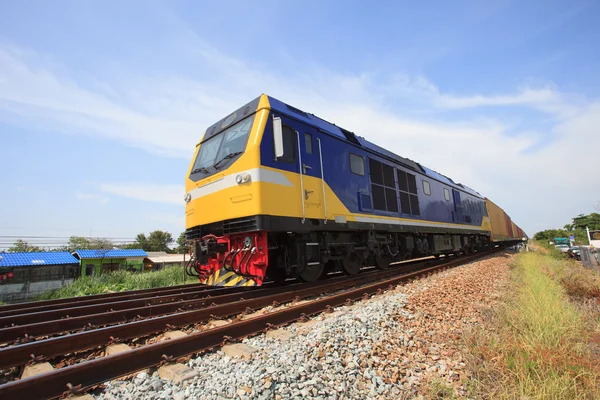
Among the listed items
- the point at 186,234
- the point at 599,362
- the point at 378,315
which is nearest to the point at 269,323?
the point at 378,315

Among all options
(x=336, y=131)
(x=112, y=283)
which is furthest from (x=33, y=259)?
(x=336, y=131)

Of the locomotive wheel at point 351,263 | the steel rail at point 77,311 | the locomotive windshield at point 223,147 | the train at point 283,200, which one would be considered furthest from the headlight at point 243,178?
the locomotive wheel at point 351,263

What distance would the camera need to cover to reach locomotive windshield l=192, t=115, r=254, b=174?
5.93 meters

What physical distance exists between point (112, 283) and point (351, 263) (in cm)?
1011

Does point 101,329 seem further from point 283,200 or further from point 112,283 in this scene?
point 112,283

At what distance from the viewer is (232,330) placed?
3.48 meters

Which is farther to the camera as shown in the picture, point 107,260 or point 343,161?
point 107,260

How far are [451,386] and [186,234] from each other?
230 inches

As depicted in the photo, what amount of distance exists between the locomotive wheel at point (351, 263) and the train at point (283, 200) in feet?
0.11

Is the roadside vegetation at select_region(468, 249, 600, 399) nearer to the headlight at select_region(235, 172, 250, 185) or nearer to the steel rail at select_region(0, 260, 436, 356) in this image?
the steel rail at select_region(0, 260, 436, 356)

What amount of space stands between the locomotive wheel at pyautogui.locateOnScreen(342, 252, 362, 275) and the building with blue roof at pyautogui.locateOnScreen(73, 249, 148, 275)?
2840cm

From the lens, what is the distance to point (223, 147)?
6.45 meters

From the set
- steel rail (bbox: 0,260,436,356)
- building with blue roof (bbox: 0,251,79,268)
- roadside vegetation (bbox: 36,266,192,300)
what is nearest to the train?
steel rail (bbox: 0,260,436,356)

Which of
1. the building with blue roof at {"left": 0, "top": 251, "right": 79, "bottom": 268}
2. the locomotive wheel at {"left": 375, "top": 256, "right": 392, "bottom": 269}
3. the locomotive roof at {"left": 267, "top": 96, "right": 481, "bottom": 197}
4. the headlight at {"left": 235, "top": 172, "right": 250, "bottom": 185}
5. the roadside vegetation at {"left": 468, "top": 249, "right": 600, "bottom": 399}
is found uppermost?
the locomotive roof at {"left": 267, "top": 96, "right": 481, "bottom": 197}
